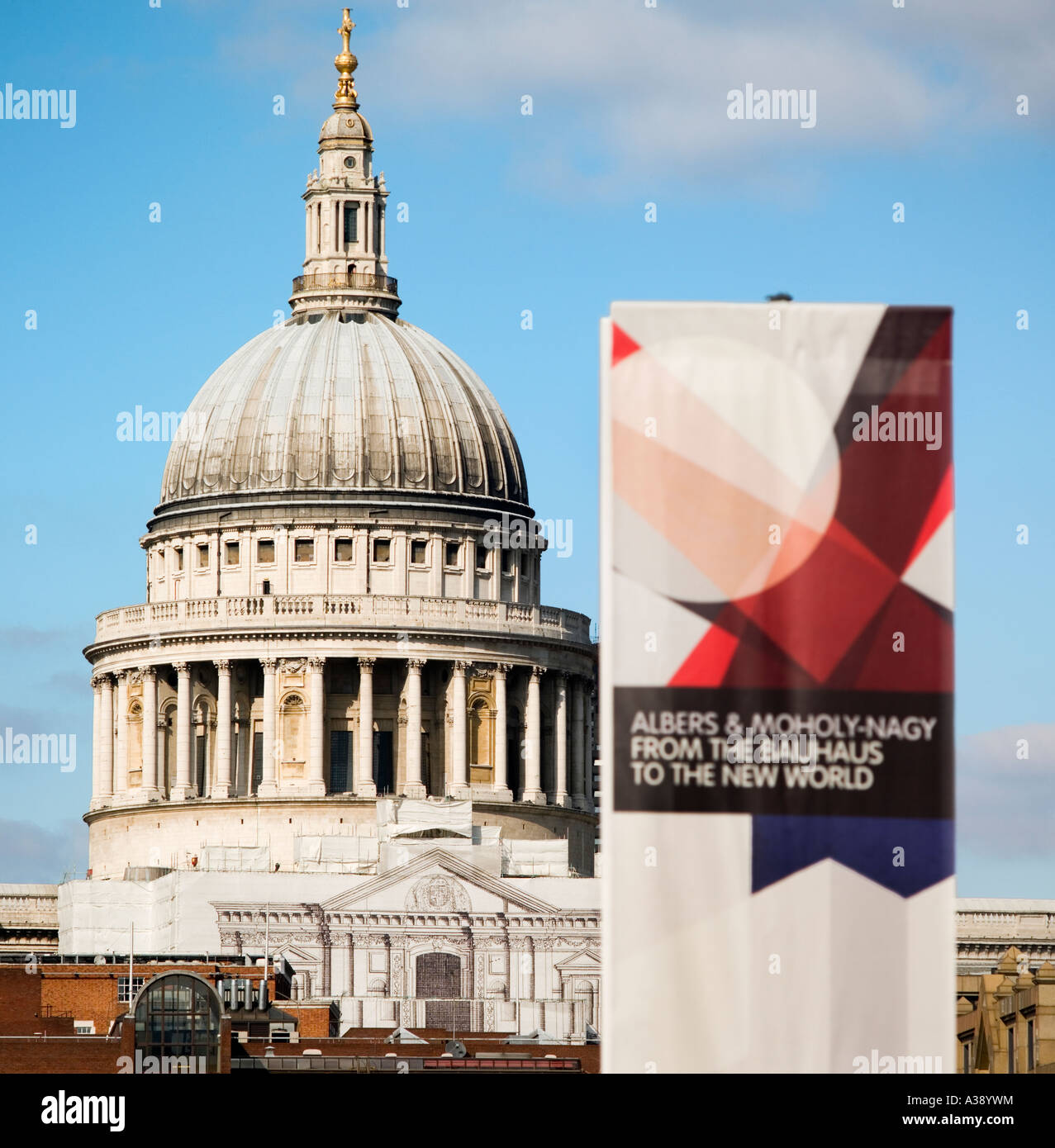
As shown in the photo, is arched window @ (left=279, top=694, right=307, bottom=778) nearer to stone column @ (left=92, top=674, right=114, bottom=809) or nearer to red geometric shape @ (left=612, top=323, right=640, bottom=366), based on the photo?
stone column @ (left=92, top=674, right=114, bottom=809)

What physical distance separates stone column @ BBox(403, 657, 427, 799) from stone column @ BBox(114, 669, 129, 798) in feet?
46.4

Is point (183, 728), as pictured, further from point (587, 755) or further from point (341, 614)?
point (587, 755)

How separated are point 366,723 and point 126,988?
3151 cm

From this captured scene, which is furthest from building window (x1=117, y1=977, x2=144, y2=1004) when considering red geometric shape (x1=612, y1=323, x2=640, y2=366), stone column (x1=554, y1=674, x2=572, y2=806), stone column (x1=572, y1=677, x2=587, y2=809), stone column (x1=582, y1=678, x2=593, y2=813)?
red geometric shape (x1=612, y1=323, x2=640, y2=366)

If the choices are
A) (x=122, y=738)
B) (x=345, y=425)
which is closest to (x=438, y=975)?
(x=122, y=738)

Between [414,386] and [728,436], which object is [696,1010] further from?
[414,386]

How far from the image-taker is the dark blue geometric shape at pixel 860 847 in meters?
25.9

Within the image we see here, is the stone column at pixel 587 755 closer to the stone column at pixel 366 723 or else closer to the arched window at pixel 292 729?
the stone column at pixel 366 723

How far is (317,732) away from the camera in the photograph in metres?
143

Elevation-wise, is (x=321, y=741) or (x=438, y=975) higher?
(x=321, y=741)

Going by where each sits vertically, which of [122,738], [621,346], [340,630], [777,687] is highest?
[340,630]

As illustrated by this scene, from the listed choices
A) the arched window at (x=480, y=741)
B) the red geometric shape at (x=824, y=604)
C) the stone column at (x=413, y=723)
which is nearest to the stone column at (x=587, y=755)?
the arched window at (x=480, y=741)

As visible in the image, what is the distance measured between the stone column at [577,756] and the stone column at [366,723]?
11041mm

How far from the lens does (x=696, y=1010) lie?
26.1 metres
